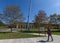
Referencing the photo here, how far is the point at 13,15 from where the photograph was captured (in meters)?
37.0

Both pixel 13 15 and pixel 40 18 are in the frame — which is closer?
pixel 13 15

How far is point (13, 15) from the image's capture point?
37.0 meters

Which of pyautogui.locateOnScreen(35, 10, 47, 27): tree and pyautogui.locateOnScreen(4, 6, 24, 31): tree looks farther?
pyautogui.locateOnScreen(35, 10, 47, 27): tree

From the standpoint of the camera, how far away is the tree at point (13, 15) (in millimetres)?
36875

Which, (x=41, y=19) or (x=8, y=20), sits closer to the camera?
(x=8, y=20)

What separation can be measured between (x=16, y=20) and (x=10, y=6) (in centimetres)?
406

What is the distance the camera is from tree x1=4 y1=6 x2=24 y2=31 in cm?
3688

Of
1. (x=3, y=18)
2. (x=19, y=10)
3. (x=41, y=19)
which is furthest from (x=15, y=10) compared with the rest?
(x=41, y=19)

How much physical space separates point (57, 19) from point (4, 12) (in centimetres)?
2407

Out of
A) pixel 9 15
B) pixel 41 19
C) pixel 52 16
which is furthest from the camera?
pixel 52 16

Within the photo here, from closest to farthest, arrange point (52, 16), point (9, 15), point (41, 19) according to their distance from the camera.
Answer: point (9, 15) → point (41, 19) → point (52, 16)

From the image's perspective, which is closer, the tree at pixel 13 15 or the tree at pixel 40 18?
the tree at pixel 13 15

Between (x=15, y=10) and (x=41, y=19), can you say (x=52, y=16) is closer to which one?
(x=41, y=19)

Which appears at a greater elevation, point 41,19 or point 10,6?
point 10,6
